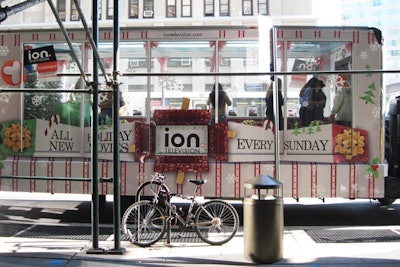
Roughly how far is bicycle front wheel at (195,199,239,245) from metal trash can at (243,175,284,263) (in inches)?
34.9

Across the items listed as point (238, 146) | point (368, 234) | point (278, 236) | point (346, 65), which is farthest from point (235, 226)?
point (346, 65)

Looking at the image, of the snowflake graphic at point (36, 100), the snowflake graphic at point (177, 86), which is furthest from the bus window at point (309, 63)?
the snowflake graphic at point (36, 100)

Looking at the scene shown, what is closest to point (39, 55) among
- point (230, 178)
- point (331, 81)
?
point (230, 178)

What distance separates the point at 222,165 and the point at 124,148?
1.63 meters

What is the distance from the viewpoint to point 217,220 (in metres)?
6.50

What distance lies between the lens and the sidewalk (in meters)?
5.60

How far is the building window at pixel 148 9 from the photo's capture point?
159ft

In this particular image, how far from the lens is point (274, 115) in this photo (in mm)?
7559

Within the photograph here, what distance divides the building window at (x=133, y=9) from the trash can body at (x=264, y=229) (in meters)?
45.0

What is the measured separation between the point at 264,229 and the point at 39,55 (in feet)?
15.4

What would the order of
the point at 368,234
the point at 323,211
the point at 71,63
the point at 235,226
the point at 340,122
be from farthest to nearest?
the point at 323,211 < the point at 71,63 < the point at 340,122 < the point at 368,234 < the point at 235,226

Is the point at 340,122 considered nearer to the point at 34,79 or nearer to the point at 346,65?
the point at 346,65

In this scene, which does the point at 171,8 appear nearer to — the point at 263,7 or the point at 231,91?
the point at 263,7

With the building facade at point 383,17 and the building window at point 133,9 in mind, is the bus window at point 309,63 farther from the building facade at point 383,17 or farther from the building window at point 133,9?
the building window at point 133,9
